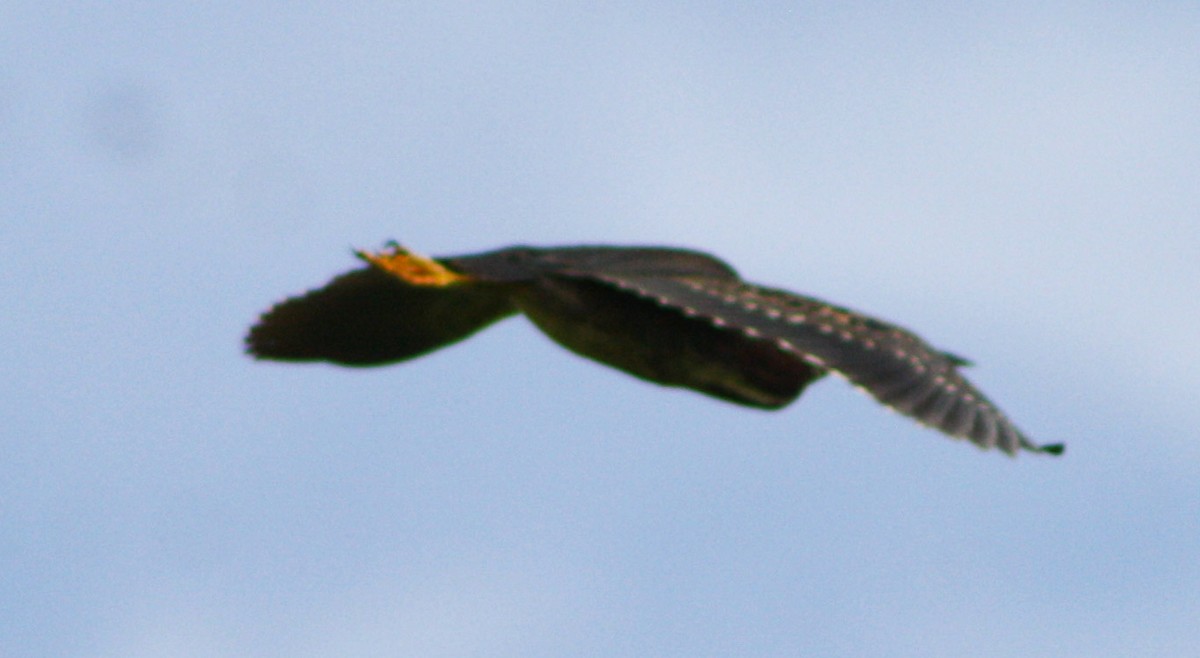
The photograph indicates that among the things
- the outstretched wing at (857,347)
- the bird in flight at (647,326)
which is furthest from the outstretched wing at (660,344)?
the outstretched wing at (857,347)

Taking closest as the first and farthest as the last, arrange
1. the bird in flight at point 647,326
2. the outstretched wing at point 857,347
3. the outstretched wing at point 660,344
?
the outstretched wing at point 857,347 → the bird in flight at point 647,326 → the outstretched wing at point 660,344

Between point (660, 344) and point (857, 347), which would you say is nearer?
point (857, 347)

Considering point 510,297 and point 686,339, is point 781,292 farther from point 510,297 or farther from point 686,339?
point 510,297

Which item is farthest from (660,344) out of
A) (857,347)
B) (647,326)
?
(857,347)

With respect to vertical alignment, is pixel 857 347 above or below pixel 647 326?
below

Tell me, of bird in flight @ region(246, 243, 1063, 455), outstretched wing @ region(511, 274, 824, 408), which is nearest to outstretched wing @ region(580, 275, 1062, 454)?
bird in flight @ region(246, 243, 1063, 455)

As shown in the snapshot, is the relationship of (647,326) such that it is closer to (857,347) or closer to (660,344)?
(660,344)

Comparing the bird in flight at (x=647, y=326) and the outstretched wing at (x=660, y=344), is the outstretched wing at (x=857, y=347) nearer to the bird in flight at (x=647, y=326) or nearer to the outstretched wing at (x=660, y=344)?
the bird in flight at (x=647, y=326)

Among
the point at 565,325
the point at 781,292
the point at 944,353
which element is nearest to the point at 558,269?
the point at 565,325
